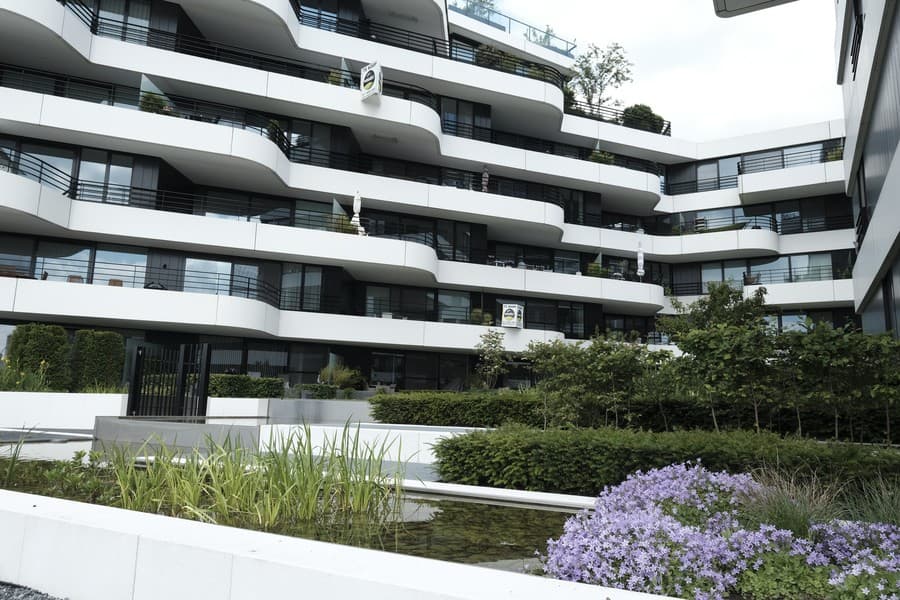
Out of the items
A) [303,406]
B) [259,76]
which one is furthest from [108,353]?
[259,76]

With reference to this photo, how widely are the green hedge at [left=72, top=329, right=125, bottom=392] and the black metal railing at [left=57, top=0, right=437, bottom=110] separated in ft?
39.6

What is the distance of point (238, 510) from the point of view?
5.07 metres

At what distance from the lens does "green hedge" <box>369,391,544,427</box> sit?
16875mm

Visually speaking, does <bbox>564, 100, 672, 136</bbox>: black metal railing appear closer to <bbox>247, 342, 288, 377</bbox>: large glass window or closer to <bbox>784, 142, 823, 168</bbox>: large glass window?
<bbox>784, 142, 823, 168</bbox>: large glass window

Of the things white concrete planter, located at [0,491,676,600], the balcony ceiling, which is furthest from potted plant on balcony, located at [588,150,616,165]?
white concrete planter, located at [0,491,676,600]

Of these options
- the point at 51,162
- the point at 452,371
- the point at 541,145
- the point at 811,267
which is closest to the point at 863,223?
the point at 811,267

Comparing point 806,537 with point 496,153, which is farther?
point 496,153

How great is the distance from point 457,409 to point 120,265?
15.0 m

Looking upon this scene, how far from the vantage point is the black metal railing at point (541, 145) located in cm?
3166

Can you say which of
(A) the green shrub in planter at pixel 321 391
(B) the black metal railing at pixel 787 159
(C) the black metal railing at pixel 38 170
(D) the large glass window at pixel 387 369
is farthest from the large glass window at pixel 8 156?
(B) the black metal railing at pixel 787 159

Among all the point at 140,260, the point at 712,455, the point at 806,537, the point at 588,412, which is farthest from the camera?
the point at 140,260

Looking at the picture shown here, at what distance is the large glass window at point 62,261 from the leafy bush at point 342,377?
31.4ft

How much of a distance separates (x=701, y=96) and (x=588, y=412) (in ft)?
170

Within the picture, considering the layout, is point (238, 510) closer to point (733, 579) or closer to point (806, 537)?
point (733, 579)
